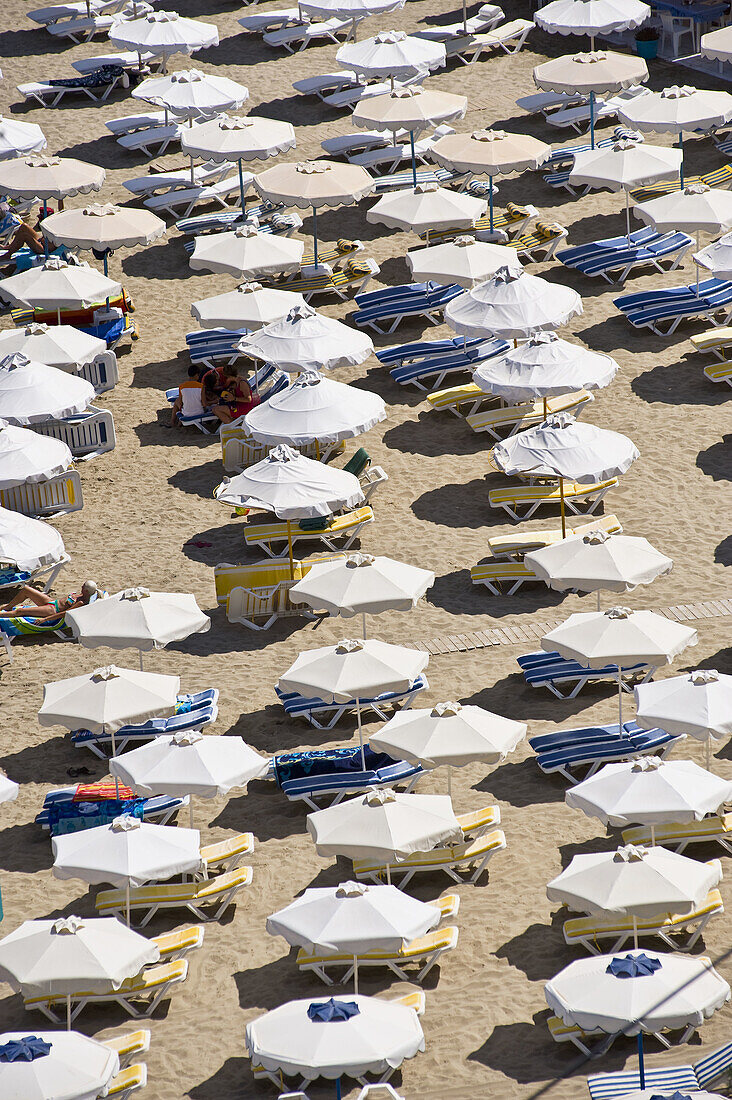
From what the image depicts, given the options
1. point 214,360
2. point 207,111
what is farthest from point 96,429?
point 207,111

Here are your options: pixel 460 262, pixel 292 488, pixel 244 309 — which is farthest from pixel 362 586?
pixel 460 262

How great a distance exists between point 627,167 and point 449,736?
47.0 feet

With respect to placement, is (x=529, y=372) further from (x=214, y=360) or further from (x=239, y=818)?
(x=239, y=818)

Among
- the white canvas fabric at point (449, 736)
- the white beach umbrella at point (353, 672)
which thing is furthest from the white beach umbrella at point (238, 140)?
the white canvas fabric at point (449, 736)

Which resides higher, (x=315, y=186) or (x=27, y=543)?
(x=315, y=186)

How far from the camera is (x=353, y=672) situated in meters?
16.0

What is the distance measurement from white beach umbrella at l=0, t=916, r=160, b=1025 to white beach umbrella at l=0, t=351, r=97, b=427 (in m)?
9.51

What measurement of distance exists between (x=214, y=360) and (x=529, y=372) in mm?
5581

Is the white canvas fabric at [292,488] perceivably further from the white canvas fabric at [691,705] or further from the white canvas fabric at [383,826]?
the white canvas fabric at [383,826]

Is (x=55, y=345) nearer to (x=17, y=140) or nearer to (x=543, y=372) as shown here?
(x=543, y=372)

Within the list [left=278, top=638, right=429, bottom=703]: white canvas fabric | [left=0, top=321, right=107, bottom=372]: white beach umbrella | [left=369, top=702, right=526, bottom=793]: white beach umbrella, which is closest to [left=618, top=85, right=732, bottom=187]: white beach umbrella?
[left=0, top=321, right=107, bottom=372]: white beach umbrella

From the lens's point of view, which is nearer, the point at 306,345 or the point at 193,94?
the point at 306,345

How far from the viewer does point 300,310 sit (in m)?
22.8

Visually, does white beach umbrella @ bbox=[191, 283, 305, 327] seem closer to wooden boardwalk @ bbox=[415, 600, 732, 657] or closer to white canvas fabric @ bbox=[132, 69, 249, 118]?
wooden boardwalk @ bbox=[415, 600, 732, 657]
